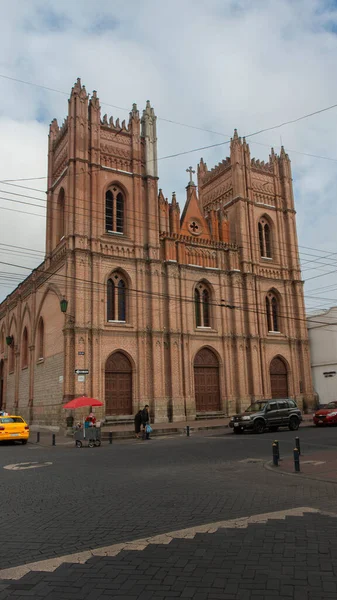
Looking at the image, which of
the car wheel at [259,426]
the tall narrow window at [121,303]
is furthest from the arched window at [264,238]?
the car wheel at [259,426]

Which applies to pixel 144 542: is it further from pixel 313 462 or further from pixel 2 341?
pixel 2 341

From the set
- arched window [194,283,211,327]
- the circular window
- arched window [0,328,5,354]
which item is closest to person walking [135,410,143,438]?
arched window [194,283,211,327]

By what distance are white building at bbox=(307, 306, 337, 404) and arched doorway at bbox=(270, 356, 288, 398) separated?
556cm

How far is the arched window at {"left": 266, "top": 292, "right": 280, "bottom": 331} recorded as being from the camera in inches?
1508

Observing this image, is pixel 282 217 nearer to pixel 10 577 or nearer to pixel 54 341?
pixel 54 341

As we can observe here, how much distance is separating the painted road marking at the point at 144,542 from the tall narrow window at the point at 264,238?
3295cm

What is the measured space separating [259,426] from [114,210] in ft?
55.2

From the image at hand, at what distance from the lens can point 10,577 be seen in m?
5.02

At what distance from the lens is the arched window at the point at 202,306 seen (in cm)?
3491

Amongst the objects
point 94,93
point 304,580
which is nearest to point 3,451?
point 304,580

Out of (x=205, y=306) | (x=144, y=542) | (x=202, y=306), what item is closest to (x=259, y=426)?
(x=202, y=306)

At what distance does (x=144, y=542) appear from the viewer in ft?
20.0

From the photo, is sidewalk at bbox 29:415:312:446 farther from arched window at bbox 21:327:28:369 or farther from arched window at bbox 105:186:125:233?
arched window at bbox 105:186:125:233

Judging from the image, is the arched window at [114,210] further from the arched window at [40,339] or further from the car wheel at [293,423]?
the car wheel at [293,423]
